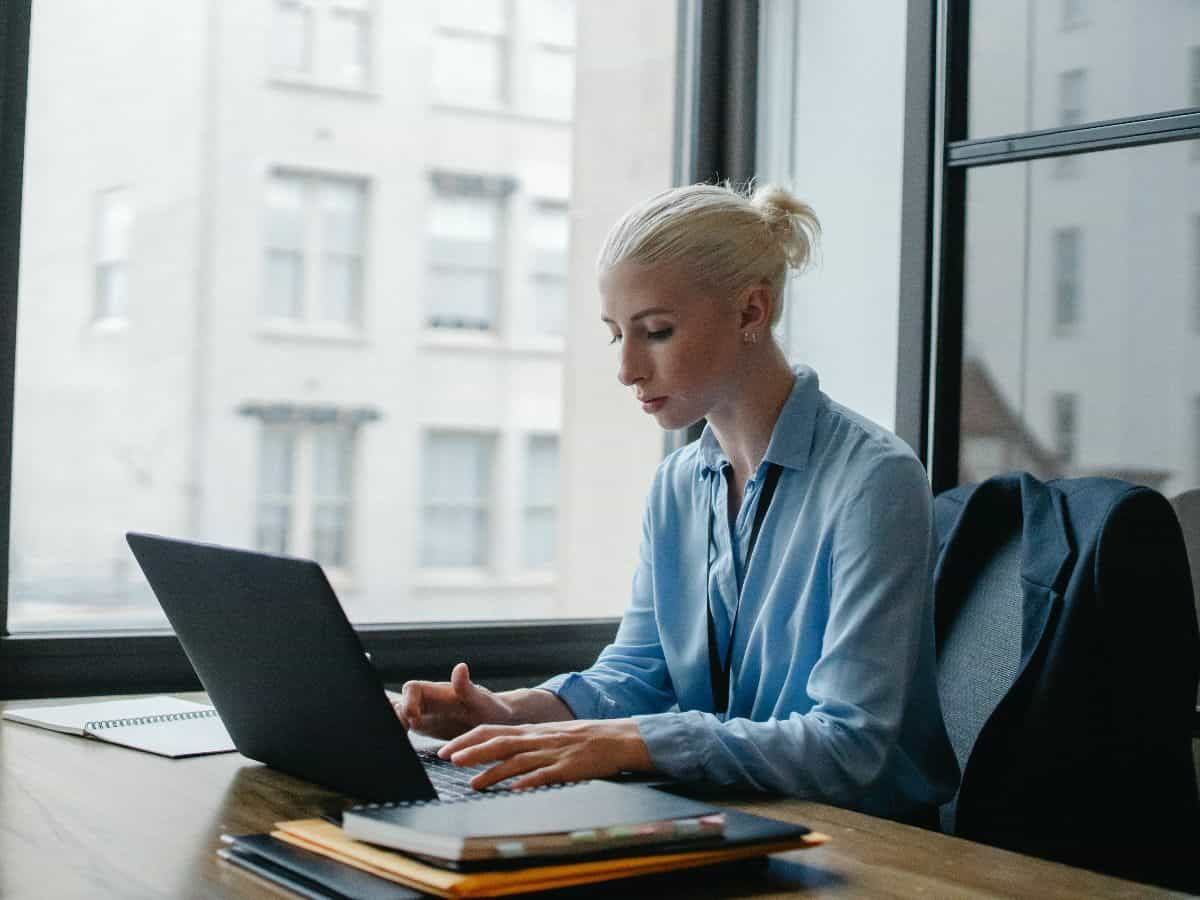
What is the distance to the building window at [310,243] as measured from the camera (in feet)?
8.34

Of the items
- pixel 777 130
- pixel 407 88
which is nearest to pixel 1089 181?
pixel 777 130

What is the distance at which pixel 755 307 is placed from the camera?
1794 mm

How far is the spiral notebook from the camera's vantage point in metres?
1.51

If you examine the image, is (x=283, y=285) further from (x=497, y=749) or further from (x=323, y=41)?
(x=497, y=749)

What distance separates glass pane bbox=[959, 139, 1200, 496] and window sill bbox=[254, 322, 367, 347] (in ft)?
3.72

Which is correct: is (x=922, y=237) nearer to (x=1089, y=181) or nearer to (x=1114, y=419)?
(x=1089, y=181)

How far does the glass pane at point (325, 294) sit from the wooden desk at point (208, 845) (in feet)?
2.92

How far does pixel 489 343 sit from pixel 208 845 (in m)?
1.75

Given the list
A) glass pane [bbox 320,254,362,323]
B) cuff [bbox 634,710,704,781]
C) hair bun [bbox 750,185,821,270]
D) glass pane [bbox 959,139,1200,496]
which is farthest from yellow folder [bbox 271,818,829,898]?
glass pane [bbox 320,254,362,323]

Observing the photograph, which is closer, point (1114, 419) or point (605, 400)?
point (1114, 419)

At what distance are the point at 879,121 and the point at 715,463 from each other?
99cm

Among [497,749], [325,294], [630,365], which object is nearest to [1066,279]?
[630,365]

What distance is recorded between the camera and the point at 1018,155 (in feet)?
7.49

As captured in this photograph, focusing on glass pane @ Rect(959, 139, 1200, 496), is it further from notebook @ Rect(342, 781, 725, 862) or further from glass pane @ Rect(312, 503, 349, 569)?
notebook @ Rect(342, 781, 725, 862)
